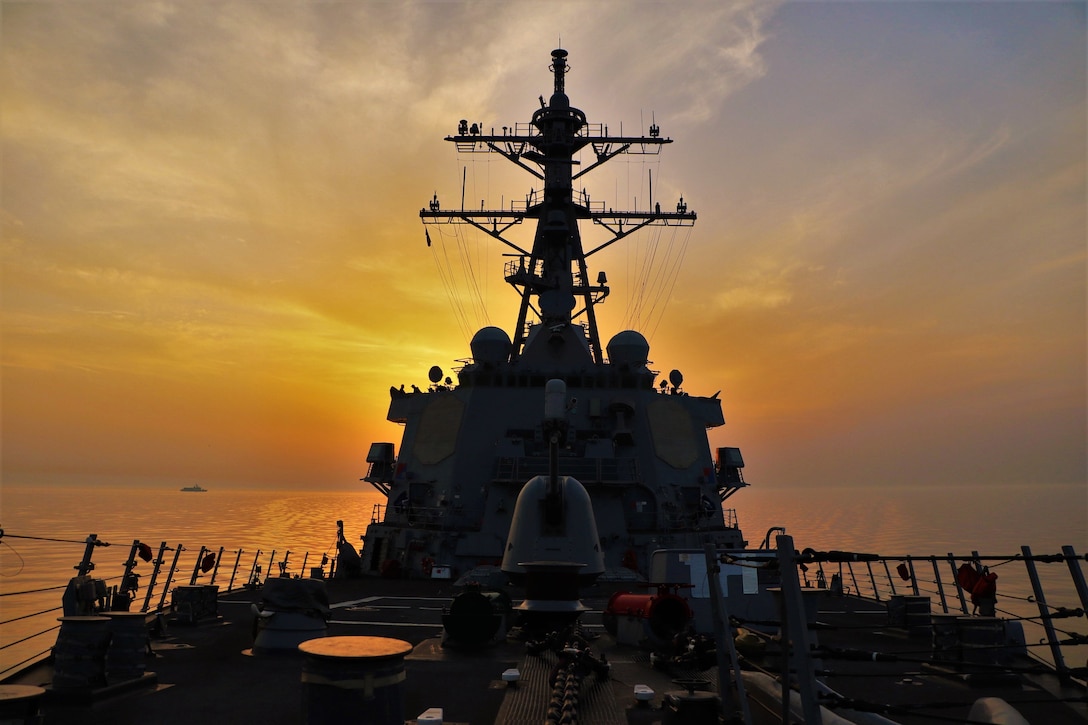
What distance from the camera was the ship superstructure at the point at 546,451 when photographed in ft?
55.3

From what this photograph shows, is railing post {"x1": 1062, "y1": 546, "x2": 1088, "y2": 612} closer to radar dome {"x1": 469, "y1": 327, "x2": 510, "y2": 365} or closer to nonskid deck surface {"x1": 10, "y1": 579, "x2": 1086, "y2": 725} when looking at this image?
nonskid deck surface {"x1": 10, "y1": 579, "x2": 1086, "y2": 725}

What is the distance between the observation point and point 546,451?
18016mm

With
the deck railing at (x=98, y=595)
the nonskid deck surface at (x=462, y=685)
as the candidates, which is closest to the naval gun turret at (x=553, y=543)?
the nonskid deck surface at (x=462, y=685)

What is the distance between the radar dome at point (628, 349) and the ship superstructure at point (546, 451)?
0.11ft

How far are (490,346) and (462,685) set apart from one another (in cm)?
1396

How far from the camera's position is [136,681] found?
21.1 feet

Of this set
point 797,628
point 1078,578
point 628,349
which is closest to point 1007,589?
point 628,349

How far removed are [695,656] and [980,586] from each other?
148 inches

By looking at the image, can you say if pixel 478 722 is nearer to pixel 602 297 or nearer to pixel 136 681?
pixel 136 681

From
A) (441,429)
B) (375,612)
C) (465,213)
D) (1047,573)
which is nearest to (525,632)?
(375,612)

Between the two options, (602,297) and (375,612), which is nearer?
(375,612)

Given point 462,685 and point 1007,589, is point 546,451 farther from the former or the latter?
point 1007,589

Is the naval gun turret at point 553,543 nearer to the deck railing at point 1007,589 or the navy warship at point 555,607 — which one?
the navy warship at point 555,607

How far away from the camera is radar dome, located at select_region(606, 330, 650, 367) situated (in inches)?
797
